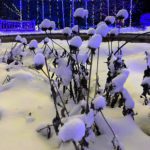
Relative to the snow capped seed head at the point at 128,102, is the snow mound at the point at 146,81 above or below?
above

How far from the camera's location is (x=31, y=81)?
3225 millimetres

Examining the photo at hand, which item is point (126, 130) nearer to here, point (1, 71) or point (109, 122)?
point (109, 122)

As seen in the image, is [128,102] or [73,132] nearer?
[73,132]

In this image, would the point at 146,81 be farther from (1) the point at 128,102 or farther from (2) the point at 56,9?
(2) the point at 56,9

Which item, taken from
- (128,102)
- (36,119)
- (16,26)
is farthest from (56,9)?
(128,102)

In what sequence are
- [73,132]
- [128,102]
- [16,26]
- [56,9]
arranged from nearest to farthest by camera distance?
[73,132]
[128,102]
[16,26]
[56,9]

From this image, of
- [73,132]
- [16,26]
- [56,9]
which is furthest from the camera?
[56,9]

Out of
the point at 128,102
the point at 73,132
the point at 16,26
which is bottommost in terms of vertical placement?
the point at 16,26

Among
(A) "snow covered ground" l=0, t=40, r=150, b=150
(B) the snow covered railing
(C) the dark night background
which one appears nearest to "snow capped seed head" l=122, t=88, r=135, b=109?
(A) "snow covered ground" l=0, t=40, r=150, b=150

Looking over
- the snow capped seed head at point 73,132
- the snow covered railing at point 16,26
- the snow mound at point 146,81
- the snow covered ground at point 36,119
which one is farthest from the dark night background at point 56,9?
the snow capped seed head at point 73,132

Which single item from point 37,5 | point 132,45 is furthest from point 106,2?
point 132,45

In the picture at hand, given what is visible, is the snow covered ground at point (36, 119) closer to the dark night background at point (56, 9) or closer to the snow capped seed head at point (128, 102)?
the snow capped seed head at point (128, 102)

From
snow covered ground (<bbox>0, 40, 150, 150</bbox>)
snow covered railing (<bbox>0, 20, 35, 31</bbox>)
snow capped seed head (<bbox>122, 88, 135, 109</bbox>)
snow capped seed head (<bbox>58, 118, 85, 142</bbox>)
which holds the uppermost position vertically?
snow capped seed head (<bbox>58, 118, 85, 142</bbox>)

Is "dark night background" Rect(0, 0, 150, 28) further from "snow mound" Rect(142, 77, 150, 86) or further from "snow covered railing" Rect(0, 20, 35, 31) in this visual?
"snow mound" Rect(142, 77, 150, 86)
